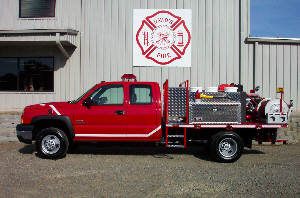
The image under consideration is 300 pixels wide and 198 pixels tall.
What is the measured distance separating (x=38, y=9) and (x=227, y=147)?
923cm

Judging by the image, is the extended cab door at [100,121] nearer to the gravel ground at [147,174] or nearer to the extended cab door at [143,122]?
the extended cab door at [143,122]

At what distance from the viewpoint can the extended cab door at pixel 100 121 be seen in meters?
6.39

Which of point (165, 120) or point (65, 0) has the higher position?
point (65, 0)

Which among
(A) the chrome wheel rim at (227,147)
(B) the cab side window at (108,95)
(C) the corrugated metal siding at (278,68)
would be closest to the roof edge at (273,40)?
(C) the corrugated metal siding at (278,68)

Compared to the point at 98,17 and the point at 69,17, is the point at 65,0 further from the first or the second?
the point at 98,17

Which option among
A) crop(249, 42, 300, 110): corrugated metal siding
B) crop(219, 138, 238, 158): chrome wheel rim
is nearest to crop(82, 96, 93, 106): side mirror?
crop(219, 138, 238, 158): chrome wheel rim

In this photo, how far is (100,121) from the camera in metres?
6.40

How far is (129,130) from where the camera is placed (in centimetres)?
639

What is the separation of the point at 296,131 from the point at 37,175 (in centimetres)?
836

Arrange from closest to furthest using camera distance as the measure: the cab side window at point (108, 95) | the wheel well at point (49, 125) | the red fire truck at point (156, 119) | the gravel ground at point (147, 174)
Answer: the gravel ground at point (147, 174) < the red fire truck at point (156, 119) < the cab side window at point (108, 95) < the wheel well at point (49, 125)

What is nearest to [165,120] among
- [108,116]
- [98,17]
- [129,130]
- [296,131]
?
[129,130]

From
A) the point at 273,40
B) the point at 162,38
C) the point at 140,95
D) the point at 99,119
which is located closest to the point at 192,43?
the point at 162,38

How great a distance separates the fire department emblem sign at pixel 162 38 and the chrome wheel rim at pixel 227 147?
16.3ft

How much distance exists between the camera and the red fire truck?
20.6 ft
